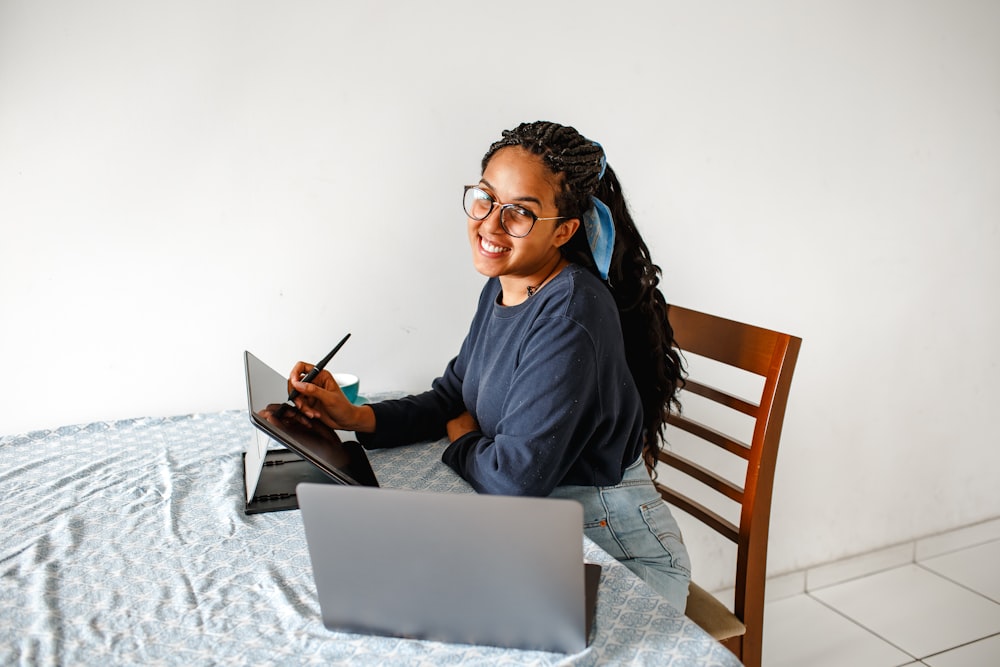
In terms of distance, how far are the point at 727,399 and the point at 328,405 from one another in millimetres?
669

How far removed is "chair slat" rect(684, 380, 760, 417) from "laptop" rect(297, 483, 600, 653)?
0.66m

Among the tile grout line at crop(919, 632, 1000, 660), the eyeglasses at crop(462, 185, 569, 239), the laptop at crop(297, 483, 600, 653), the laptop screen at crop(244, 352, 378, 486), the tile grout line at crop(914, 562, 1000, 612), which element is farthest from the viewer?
the tile grout line at crop(914, 562, 1000, 612)

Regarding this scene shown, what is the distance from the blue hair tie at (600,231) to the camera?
1.24 metres

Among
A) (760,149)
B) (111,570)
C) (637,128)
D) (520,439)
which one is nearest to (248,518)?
(111,570)

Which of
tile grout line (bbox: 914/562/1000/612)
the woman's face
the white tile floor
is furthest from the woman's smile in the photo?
tile grout line (bbox: 914/562/1000/612)

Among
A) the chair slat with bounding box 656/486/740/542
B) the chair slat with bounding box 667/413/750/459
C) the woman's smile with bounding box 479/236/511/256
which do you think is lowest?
the chair slat with bounding box 656/486/740/542

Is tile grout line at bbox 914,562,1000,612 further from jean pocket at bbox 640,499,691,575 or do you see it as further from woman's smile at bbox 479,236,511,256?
woman's smile at bbox 479,236,511,256

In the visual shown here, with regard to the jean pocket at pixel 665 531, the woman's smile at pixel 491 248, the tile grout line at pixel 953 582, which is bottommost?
the tile grout line at pixel 953 582

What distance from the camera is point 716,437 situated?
1440 mm

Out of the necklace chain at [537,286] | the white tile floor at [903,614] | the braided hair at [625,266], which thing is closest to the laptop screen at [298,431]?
the necklace chain at [537,286]

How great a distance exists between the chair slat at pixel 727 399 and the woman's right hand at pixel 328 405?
0.59 meters

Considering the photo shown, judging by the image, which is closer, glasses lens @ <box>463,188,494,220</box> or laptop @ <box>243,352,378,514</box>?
laptop @ <box>243,352,378,514</box>

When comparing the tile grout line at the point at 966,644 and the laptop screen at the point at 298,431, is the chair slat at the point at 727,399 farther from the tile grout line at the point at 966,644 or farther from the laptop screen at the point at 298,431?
the tile grout line at the point at 966,644

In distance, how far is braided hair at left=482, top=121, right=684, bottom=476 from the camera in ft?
3.97
